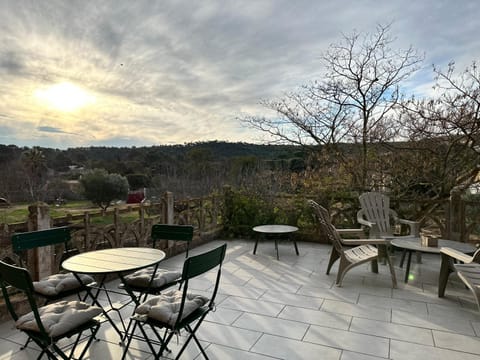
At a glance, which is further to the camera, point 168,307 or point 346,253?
point 346,253

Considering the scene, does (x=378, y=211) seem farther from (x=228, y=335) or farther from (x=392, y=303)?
(x=228, y=335)

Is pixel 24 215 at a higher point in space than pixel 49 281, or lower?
higher

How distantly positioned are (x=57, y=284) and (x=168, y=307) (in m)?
1.10

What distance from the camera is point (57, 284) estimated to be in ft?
8.25

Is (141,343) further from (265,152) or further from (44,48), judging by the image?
(265,152)

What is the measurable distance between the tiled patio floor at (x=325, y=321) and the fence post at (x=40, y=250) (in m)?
0.55

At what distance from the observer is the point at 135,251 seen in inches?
110

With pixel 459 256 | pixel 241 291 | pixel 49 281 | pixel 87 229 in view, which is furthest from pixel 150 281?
pixel 459 256

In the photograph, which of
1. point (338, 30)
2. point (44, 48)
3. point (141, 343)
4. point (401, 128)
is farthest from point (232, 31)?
point (141, 343)

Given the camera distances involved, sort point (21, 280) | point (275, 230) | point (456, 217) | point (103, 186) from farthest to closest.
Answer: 1. point (103, 186)
2. point (275, 230)
3. point (456, 217)
4. point (21, 280)

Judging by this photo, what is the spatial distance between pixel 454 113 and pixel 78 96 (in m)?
6.77

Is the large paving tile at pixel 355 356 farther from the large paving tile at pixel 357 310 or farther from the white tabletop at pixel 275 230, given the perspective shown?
the white tabletop at pixel 275 230

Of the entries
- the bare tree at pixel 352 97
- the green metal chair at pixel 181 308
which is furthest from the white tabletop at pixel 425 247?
the green metal chair at pixel 181 308

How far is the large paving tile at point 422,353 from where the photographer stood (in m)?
2.26
